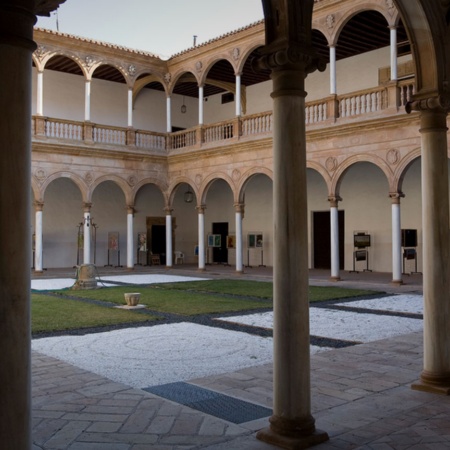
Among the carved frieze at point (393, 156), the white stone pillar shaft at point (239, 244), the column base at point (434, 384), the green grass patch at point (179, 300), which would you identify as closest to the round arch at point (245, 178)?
the white stone pillar shaft at point (239, 244)

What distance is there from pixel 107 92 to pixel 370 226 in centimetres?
1241

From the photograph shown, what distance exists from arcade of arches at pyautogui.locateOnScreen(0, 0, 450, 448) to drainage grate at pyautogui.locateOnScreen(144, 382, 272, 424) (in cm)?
69

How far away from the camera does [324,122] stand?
1758 centimetres

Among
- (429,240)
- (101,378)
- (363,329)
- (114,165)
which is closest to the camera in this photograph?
(429,240)

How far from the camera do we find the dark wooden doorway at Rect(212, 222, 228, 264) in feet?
Result: 87.4

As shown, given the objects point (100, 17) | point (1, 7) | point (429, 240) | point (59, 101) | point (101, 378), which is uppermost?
point (100, 17)

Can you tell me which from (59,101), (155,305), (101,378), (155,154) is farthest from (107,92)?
(101,378)

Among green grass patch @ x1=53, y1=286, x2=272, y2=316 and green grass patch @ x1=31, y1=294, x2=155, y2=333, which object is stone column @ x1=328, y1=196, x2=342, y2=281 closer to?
green grass patch @ x1=53, y1=286, x2=272, y2=316

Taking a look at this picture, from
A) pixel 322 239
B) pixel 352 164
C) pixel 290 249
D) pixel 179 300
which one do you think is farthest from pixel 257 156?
pixel 290 249

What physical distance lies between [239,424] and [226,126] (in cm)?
1765

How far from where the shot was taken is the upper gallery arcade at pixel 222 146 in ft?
55.9

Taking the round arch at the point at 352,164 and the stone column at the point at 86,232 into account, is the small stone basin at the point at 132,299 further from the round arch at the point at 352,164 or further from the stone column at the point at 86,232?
the stone column at the point at 86,232

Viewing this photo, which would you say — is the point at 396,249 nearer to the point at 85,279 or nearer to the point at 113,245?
the point at 85,279

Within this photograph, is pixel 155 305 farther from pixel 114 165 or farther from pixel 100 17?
pixel 100 17
